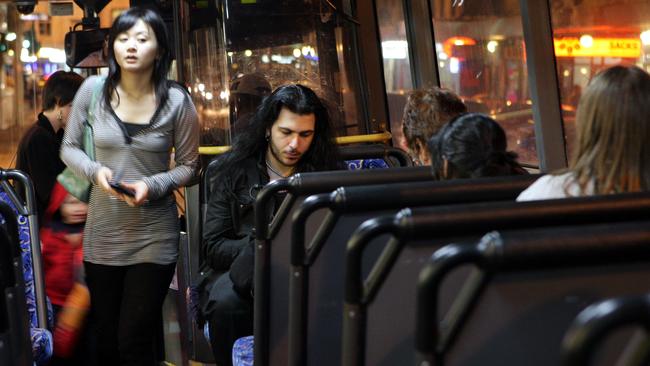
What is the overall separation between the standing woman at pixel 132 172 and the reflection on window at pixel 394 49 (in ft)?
13.0

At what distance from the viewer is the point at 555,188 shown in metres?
2.54

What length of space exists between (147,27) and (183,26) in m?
1.85

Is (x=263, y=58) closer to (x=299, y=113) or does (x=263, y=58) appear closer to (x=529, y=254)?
(x=299, y=113)

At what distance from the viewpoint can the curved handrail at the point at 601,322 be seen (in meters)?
1.33

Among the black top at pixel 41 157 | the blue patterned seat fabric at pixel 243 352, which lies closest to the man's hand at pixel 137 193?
the blue patterned seat fabric at pixel 243 352

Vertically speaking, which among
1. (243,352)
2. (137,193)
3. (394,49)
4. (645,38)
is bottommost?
(243,352)

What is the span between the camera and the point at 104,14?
22688 millimetres

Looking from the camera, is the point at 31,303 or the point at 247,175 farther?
the point at 31,303

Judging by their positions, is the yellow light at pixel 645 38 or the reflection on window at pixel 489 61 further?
the reflection on window at pixel 489 61

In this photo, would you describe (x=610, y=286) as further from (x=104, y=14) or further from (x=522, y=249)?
(x=104, y=14)

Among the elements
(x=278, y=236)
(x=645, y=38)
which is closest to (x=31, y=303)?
(x=278, y=236)

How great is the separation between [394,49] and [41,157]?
3.48 metres

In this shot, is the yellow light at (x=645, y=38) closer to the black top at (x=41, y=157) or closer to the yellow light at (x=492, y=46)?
the yellow light at (x=492, y=46)

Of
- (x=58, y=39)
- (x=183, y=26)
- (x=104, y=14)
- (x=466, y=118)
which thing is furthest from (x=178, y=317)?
(x=58, y=39)
